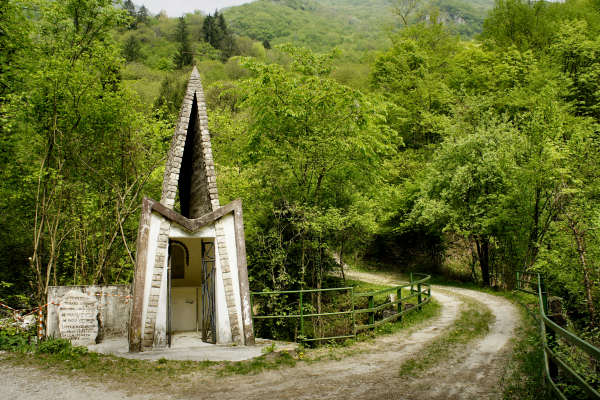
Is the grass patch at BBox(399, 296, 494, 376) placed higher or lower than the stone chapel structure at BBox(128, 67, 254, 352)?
lower

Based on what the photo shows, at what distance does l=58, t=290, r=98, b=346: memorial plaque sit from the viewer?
382 inches

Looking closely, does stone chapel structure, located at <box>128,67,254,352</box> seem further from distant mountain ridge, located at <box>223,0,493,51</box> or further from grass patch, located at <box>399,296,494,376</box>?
distant mountain ridge, located at <box>223,0,493,51</box>

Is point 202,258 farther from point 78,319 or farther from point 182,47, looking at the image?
point 182,47

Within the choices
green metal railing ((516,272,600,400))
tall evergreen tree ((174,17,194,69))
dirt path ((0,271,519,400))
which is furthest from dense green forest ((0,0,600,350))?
tall evergreen tree ((174,17,194,69))

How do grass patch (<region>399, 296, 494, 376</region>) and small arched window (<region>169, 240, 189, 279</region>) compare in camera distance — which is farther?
small arched window (<region>169, 240, 189, 279</region>)

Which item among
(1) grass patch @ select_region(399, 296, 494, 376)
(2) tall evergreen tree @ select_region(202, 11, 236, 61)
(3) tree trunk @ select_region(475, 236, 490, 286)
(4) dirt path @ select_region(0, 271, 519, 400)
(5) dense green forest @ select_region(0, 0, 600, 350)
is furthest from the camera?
(2) tall evergreen tree @ select_region(202, 11, 236, 61)

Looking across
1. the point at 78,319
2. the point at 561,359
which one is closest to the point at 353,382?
the point at 561,359

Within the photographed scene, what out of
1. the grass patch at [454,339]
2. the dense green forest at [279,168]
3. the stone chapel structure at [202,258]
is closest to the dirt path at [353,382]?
the grass patch at [454,339]

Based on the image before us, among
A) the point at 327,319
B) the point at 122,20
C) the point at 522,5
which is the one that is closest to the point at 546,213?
the point at 327,319

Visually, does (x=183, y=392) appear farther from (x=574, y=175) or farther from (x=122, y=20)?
(x=574, y=175)

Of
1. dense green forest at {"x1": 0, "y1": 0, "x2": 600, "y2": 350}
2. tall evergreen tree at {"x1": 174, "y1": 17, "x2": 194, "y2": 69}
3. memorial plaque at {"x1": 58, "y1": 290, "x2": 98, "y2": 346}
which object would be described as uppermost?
tall evergreen tree at {"x1": 174, "y1": 17, "x2": 194, "y2": 69}

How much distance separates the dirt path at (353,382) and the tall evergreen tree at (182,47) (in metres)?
43.5

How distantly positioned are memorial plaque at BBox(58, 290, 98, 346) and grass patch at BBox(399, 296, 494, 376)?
301 inches

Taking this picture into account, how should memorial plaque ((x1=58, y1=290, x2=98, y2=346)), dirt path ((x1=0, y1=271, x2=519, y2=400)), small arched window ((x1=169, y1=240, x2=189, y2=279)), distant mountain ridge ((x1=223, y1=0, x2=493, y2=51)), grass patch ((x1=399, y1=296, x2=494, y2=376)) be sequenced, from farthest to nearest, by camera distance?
1. distant mountain ridge ((x1=223, y1=0, x2=493, y2=51))
2. small arched window ((x1=169, y1=240, x2=189, y2=279))
3. memorial plaque ((x1=58, y1=290, x2=98, y2=346))
4. grass patch ((x1=399, y1=296, x2=494, y2=376))
5. dirt path ((x1=0, y1=271, x2=519, y2=400))
